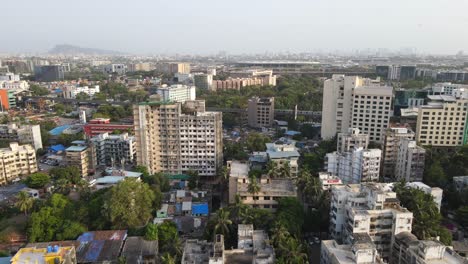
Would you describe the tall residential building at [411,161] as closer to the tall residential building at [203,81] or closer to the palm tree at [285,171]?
the palm tree at [285,171]

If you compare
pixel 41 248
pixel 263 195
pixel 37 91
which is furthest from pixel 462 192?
pixel 37 91

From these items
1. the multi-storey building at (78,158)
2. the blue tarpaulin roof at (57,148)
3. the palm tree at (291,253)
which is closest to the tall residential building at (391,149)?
the palm tree at (291,253)

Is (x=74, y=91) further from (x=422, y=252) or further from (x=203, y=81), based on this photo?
(x=422, y=252)

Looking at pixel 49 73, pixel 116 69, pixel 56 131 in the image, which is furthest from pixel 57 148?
pixel 116 69

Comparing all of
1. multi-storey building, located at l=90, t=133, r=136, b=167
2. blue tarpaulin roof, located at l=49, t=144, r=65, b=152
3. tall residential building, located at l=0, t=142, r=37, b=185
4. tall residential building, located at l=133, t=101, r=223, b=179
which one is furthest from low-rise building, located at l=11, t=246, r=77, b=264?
blue tarpaulin roof, located at l=49, t=144, r=65, b=152

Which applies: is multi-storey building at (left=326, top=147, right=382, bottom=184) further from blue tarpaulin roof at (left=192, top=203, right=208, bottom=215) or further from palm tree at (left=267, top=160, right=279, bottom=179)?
blue tarpaulin roof at (left=192, top=203, right=208, bottom=215)
